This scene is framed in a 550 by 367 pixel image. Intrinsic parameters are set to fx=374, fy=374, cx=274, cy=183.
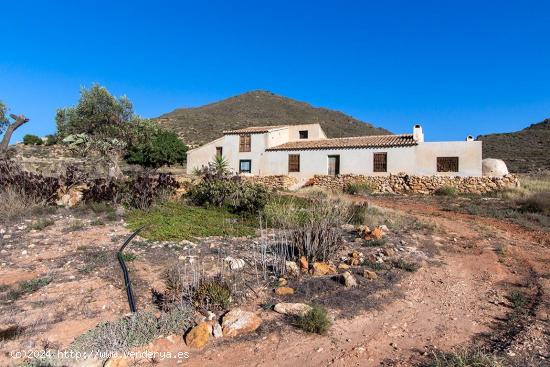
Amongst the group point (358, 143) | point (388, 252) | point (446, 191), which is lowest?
point (388, 252)

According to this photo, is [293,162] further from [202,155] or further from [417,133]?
[417,133]

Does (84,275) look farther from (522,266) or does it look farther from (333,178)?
(333,178)

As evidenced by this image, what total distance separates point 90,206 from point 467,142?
18.7m

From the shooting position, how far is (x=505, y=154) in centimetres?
3525

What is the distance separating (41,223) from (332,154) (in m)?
18.0

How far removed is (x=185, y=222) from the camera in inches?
327

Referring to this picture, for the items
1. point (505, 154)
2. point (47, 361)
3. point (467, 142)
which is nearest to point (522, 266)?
point (47, 361)

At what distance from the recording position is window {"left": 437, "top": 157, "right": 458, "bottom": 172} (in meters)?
20.4

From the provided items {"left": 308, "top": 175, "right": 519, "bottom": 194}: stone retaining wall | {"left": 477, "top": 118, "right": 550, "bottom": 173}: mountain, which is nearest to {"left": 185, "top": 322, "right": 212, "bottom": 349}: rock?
{"left": 308, "top": 175, "right": 519, "bottom": 194}: stone retaining wall

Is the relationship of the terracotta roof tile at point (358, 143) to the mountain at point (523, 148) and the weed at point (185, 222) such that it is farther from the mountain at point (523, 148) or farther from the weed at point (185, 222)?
the weed at point (185, 222)

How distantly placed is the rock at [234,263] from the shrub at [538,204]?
1095cm

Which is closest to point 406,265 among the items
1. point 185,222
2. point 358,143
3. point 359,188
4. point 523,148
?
point 185,222

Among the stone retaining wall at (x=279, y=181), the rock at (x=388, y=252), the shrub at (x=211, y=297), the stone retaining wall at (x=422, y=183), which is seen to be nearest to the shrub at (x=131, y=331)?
the shrub at (x=211, y=297)

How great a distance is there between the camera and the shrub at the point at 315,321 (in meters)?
3.73
